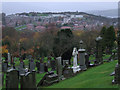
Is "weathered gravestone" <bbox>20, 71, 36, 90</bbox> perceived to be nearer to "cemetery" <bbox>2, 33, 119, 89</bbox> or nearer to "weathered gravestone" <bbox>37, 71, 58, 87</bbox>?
"cemetery" <bbox>2, 33, 119, 89</bbox>

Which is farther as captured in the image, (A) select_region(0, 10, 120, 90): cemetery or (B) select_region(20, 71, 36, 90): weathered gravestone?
(A) select_region(0, 10, 120, 90): cemetery

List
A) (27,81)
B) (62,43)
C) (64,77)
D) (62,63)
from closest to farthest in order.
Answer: (27,81) → (64,77) → (62,63) → (62,43)

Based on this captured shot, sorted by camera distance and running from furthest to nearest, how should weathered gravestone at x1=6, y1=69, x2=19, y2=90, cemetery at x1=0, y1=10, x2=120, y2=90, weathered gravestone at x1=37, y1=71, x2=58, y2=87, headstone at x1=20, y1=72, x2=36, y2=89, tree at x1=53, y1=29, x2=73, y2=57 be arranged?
1. tree at x1=53, y1=29, x2=73, y2=57
2. weathered gravestone at x1=37, y1=71, x2=58, y2=87
3. cemetery at x1=0, y1=10, x2=120, y2=90
4. weathered gravestone at x1=6, y1=69, x2=19, y2=90
5. headstone at x1=20, y1=72, x2=36, y2=89

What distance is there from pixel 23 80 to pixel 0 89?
2.83 m

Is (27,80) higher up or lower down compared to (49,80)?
higher up

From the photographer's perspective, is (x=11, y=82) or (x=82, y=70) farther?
(x=82, y=70)

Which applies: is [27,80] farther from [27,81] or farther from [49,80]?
[49,80]

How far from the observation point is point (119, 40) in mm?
7875

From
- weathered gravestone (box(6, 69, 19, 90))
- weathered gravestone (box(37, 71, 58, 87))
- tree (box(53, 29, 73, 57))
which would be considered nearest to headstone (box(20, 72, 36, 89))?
weathered gravestone (box(6, 69, 19, 90))

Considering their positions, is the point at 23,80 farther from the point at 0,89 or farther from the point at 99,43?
the point at 99,43

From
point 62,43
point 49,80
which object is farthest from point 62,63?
point 49,80

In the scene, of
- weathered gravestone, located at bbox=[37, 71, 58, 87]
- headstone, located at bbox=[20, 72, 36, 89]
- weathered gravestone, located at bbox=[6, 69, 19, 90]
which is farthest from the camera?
weathered gravestone, located at bbox=[37, 71, 58, 87]

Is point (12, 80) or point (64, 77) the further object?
point (64, 77)

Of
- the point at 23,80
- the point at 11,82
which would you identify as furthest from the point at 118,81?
the point at 11,82
